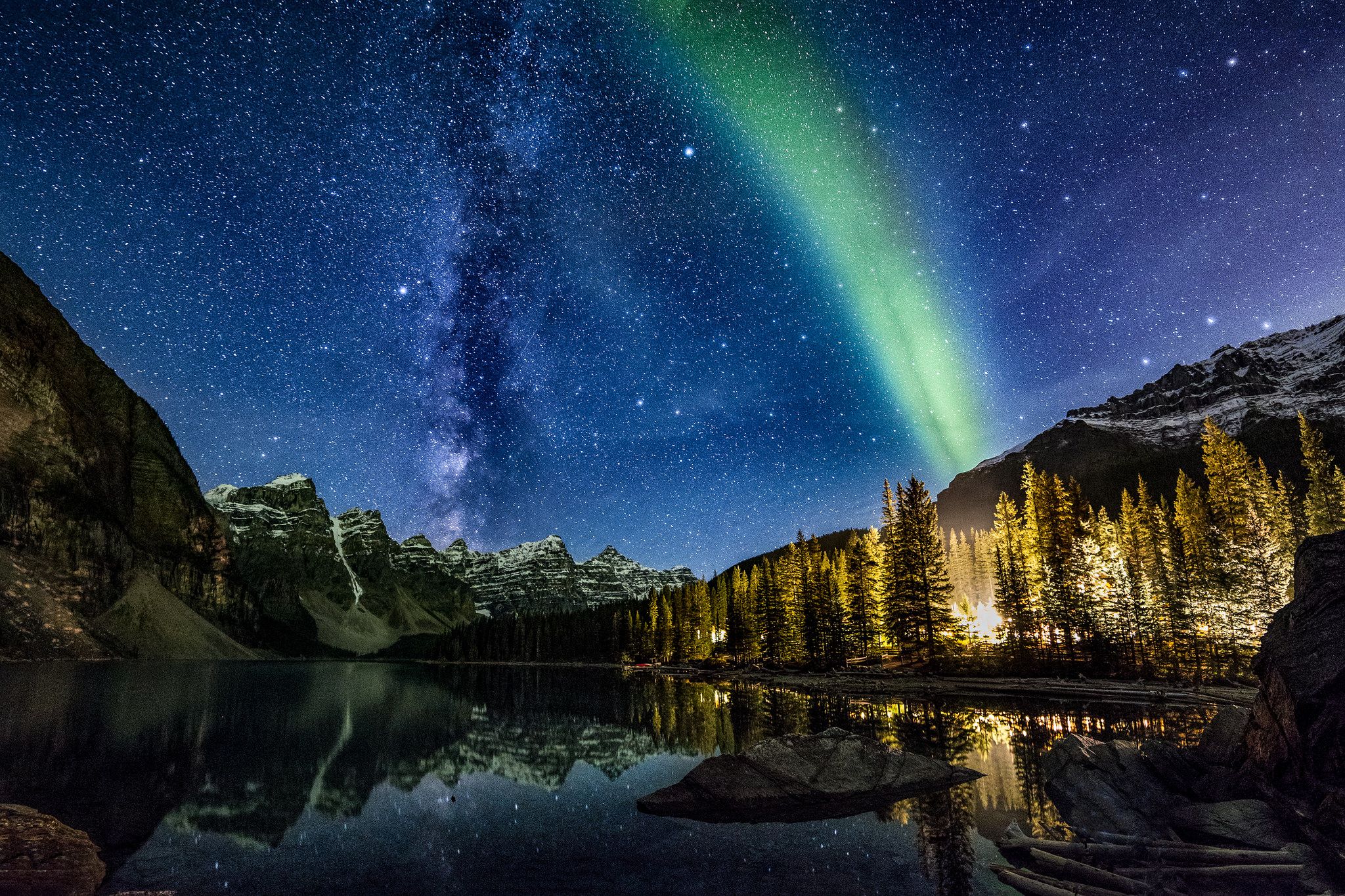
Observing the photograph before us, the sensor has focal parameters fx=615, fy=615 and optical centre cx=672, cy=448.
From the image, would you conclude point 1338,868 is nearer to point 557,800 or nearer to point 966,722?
point 557,800

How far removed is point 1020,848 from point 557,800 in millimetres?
12444

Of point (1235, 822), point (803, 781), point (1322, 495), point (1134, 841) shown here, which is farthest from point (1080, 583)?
point (1134, 841)

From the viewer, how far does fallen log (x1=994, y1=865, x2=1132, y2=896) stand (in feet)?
34.5

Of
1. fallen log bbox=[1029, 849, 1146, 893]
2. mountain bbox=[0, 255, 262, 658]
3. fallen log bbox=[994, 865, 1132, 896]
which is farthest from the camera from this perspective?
mountain bbox=[0, 255, 262, 658]

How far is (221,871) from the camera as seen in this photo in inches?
487

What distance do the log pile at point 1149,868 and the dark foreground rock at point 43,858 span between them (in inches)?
672

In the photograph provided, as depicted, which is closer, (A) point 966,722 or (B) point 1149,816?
(B) point 1149,816

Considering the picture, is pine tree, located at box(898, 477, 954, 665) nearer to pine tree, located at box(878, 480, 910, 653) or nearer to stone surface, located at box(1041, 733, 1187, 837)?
pine tree, located at box(878, 480, 910, 653)

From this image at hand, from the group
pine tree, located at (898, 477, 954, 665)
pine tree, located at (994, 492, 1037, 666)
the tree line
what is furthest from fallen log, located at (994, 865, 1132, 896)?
pine tree, located at (898, 477, 954, 665)

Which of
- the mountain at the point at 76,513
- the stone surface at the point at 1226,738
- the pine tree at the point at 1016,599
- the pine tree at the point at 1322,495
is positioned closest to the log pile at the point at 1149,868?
the stone surface at the point at 1226,738

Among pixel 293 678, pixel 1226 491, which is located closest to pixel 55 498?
pixel 293 678

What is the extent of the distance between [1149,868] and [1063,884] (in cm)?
187

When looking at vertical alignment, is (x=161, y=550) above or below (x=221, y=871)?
above

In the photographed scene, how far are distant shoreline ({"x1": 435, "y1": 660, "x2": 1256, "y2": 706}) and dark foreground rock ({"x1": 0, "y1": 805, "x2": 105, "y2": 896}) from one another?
4316 centimetres
